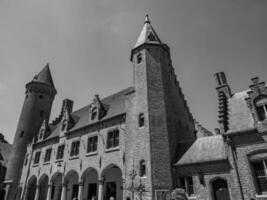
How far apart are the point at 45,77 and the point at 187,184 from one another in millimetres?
32207

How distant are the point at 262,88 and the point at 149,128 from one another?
866 centimetres

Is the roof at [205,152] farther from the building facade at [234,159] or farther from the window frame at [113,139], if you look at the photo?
the window frame at [113,139]

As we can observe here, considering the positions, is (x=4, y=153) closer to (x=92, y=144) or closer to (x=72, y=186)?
(x=72, y=186)

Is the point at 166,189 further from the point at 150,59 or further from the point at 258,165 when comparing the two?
the point at 150,59

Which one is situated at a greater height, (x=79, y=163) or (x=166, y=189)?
(x=79, y=163)

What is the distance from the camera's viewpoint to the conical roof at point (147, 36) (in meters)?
22.3

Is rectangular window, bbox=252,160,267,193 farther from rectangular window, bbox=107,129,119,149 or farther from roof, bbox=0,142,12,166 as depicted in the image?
roof, bbox=0,142,12,166

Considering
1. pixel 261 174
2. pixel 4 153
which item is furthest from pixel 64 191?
pixel 4 153

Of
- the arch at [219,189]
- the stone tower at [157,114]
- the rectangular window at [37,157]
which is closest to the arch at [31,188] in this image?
the rectangular window at [37,157]

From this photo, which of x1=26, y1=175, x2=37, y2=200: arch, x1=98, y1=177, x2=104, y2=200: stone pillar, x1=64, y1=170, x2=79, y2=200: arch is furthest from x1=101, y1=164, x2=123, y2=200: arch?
x1=26, y1=175, x2=37, y2=200: arch

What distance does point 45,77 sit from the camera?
38031mm

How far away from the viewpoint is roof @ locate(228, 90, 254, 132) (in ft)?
46.9

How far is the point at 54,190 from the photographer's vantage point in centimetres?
2619

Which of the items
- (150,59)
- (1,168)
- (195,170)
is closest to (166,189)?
(195,170)
